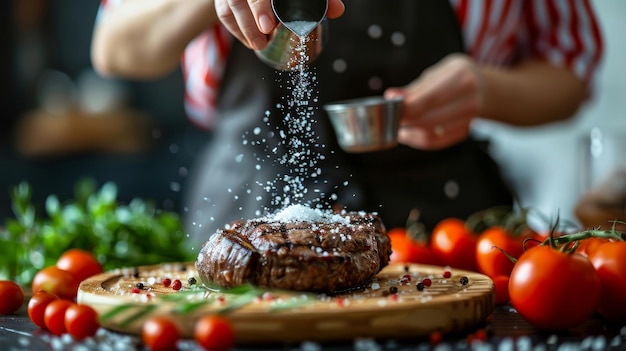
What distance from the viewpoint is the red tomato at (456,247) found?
1.86 metres

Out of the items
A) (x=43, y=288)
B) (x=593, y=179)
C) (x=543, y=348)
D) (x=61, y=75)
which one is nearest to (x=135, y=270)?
(x=43, y=288)

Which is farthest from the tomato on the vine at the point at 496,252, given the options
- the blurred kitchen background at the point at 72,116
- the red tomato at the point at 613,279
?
the blurred kitchen background at the point at 72,116

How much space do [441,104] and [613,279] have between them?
884mm

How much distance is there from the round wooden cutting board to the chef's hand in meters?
0.46

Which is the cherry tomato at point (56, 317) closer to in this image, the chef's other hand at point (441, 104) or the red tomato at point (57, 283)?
the red tomato at point (57, 283)

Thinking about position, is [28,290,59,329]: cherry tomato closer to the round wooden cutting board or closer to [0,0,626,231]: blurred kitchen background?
the round wooden cutting board

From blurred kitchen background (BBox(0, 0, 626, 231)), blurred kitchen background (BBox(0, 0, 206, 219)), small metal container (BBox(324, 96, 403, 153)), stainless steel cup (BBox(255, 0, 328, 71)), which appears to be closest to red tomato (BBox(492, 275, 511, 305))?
small metal container (BBox(324, 96, 403, 153))

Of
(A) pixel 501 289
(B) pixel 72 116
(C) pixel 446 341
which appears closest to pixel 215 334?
(C) pixel 446 341

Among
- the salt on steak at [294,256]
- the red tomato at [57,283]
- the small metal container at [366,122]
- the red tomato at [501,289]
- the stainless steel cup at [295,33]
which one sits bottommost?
the red tomato at [501,289]

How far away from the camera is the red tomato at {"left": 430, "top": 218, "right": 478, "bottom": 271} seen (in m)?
1.86

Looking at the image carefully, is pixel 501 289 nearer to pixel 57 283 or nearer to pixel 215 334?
pixel 215 334

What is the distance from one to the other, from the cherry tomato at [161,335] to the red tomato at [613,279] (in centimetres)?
76

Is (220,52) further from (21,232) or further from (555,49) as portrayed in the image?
(555,49)

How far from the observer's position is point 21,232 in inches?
73.3
